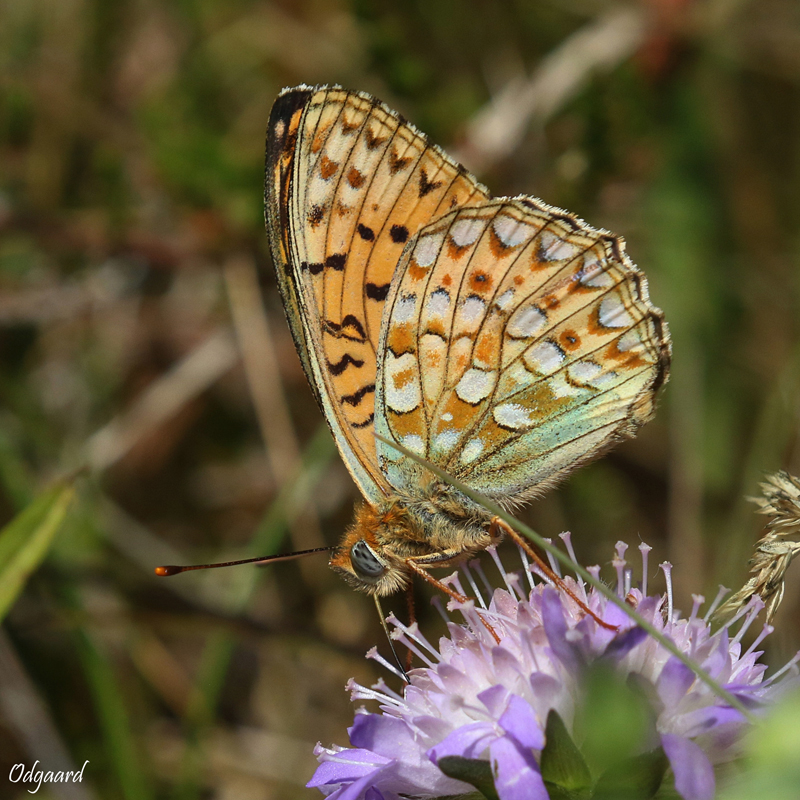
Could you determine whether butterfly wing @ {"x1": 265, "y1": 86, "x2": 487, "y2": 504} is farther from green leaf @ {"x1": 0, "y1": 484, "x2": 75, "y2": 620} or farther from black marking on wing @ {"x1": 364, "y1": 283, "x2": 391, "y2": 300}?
green leaf @ {"x1": 0, "y1": 484, "x2": 75, "y2": 620}

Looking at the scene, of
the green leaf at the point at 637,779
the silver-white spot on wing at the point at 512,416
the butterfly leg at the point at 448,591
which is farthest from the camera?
the silver-white spot on wing at the point at 512,416

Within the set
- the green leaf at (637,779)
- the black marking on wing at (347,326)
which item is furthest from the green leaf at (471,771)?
the black marking on wing at (347,326)

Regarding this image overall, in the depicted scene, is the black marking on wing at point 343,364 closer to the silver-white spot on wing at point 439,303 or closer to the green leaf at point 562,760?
the silver-white spot on wing at point 439,303

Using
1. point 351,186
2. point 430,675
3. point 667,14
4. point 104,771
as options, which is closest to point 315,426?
point 104,771

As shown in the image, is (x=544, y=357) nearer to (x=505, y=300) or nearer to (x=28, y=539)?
(x=505, y=300)

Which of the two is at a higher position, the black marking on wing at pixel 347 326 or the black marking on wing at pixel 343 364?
the black marking on wing at pixel 347 326

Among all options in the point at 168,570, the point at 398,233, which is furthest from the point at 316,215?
the point at 168,570

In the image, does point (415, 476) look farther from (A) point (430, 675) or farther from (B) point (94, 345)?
(B) point (94, 345)
